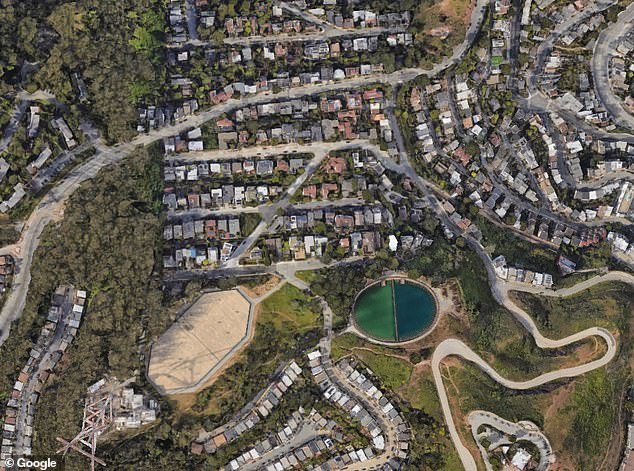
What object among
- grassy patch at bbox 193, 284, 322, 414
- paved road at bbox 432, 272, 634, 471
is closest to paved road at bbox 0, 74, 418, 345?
grassy patch at bbox 193, 284, 322, 414

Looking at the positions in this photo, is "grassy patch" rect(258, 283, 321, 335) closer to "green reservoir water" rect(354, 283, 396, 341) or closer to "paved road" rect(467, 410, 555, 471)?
"green reservoir water" rect(354, 283, 396, 341)

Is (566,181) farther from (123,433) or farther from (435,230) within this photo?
(123,433)

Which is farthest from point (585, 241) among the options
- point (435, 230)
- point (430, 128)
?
point (430, 128)

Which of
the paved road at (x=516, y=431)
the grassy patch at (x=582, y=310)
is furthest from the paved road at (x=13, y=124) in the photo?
the grassy patch at (x=582, y=310)

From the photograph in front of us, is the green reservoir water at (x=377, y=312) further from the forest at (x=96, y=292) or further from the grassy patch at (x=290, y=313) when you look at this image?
the forest at (x=96, y=292)

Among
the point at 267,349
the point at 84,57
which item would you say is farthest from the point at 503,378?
the point at 84,57
